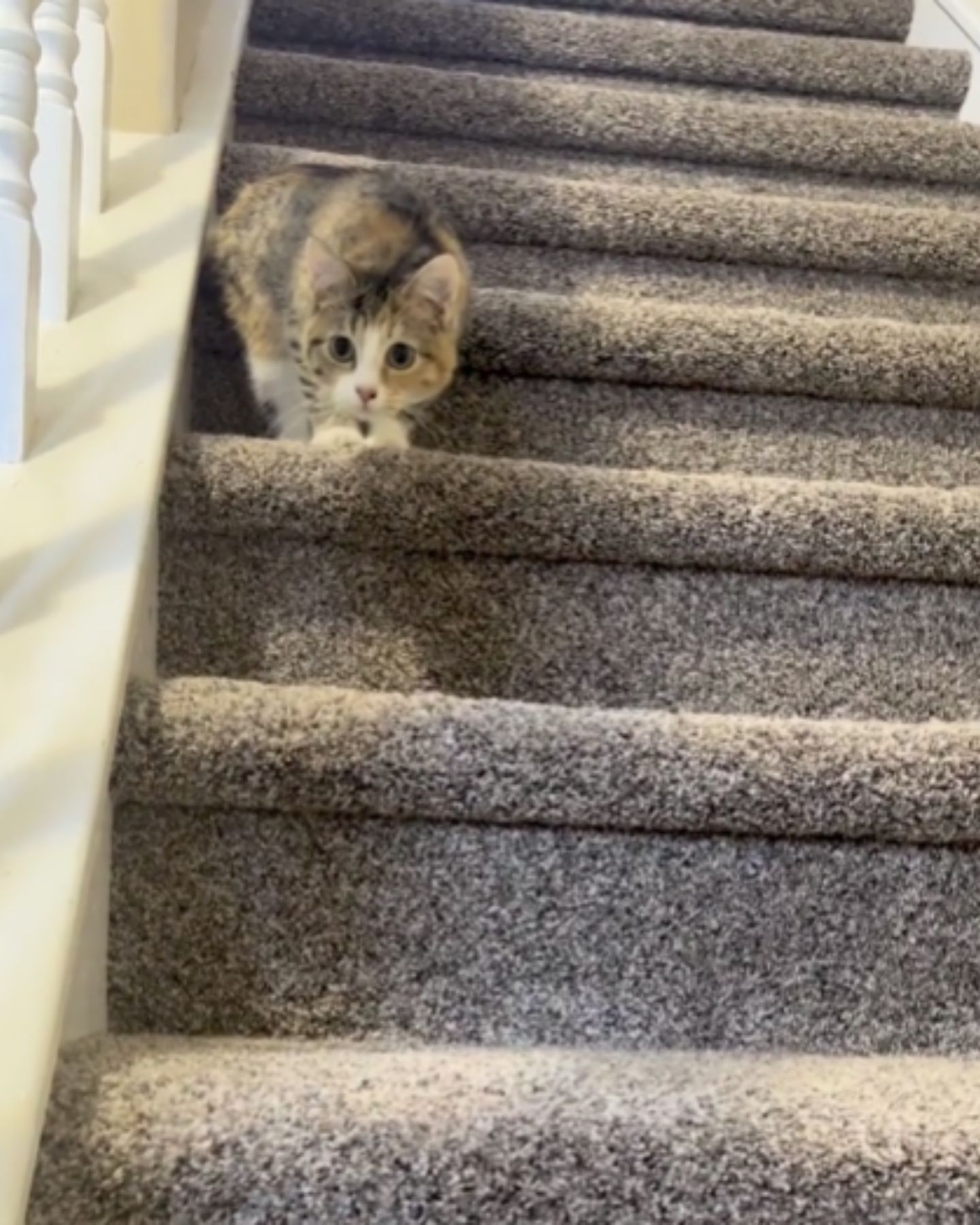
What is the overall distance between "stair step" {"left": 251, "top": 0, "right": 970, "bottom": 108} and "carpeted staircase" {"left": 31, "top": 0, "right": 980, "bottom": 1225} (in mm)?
395

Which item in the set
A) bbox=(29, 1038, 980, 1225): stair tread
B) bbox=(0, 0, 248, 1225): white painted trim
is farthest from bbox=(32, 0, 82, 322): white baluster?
bbox=(29, 1038, 980, 1225): stair tread

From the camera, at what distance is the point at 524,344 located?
1411 mm

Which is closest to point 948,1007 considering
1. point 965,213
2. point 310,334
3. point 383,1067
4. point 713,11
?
point 383,1067

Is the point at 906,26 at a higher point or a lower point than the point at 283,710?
higher

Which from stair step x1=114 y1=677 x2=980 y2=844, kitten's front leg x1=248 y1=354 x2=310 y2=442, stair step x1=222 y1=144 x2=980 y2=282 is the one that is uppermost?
stair step x1=222 y1=144 x2=980 y2=282

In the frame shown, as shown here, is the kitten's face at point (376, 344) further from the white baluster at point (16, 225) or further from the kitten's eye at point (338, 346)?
the white baluster at point (16, 225)

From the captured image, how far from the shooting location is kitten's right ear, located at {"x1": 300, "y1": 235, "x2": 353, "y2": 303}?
1.39 meters

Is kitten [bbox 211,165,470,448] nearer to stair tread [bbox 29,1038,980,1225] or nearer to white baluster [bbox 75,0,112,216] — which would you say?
white baluster [bbox 75,0,112,216]

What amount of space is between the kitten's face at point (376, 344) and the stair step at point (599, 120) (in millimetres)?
587

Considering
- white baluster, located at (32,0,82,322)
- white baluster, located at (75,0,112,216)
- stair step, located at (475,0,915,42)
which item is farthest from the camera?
stair step, located at (475,0,915,42)

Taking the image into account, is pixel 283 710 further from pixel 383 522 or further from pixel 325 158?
pixel 325 158

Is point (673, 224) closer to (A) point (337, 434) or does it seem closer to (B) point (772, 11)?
(A) point (337, 434)

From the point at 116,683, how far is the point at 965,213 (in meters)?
1.39

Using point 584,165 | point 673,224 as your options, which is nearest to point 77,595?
point 673,224
